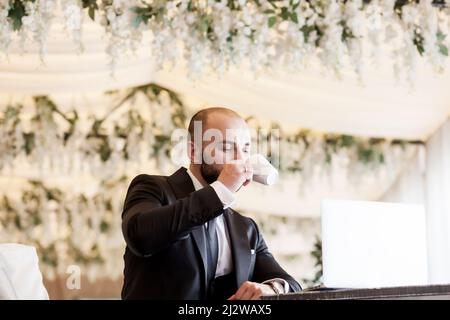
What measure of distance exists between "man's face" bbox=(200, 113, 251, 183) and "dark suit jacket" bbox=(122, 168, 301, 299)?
0.09 m

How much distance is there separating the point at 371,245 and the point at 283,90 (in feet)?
8.43

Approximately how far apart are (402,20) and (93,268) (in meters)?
2.07

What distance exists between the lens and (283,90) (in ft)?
14.4

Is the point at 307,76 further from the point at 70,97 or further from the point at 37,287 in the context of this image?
the point at 37,287

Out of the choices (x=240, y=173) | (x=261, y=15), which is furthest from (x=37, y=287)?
(x=261, y=15)

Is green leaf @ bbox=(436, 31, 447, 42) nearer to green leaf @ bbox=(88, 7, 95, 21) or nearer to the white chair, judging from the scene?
green leaf @ bbox=(88, 7, 95, 21)

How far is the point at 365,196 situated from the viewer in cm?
470

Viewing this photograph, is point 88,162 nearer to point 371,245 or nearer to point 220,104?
point 220,104

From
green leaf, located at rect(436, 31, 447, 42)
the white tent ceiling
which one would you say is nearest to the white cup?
the white tent ceiling

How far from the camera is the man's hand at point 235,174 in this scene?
1.87 m

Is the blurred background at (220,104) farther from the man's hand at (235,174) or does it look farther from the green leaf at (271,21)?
the man's hand at (235,174)

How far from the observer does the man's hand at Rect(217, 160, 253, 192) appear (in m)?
1.87

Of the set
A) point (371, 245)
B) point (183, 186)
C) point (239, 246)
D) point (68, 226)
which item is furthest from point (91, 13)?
point (371, 245)

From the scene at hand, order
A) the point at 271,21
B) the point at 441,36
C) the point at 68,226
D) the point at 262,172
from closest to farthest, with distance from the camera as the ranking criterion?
the point at 262,172, the point at 271,21, the point at 441,36, the point at 68,226
